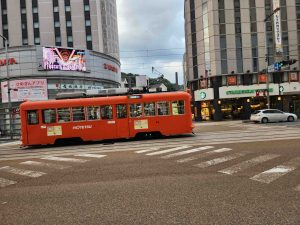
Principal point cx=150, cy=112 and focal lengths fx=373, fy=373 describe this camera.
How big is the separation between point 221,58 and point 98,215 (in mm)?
44988

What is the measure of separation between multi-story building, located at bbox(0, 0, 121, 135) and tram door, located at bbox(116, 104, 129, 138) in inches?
598

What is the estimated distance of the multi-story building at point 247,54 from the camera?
160 feet

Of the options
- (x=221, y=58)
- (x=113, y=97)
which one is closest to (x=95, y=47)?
(x=221, y=58)

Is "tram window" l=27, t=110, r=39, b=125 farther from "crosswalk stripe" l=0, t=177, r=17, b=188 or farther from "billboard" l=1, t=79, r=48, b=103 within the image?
"billboard" l=1, t=79, r=48, b=103

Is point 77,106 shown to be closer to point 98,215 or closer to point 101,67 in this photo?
point 98,215

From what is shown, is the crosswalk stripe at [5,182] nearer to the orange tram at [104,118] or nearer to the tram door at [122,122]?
the orange tram at [104,118]

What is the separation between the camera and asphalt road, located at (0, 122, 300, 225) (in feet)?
19.7

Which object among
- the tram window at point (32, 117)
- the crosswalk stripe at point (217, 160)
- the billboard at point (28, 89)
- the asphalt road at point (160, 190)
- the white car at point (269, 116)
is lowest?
the asphalt road at point (160, 190)

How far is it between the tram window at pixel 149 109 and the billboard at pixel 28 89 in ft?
80.2

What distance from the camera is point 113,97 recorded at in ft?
69.7

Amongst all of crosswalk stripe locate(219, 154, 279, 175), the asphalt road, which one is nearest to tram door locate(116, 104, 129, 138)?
the asphalt road

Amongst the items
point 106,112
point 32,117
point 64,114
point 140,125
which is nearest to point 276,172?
point 140,125

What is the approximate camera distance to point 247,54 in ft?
161

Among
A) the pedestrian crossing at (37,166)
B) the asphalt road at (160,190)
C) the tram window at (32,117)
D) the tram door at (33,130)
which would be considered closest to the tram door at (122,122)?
the tram door at (33,130)
